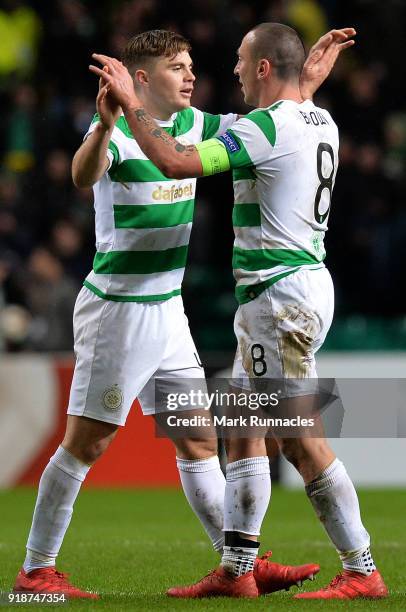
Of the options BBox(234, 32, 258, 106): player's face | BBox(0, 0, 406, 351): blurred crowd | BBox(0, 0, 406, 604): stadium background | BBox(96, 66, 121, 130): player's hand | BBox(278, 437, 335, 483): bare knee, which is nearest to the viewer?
BBox(96, 66, 121, 130): player's hand

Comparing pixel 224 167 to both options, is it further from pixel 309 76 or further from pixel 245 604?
pixel 245 604

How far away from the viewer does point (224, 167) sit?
5473 millimetres

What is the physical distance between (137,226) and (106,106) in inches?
24.1

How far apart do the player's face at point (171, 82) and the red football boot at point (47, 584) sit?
2047mm

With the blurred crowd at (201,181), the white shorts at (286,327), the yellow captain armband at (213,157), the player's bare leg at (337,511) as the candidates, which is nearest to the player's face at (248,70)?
the yellow captain armband at (213,157)

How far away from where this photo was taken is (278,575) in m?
5.86

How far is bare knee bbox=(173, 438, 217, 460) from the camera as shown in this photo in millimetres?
6094

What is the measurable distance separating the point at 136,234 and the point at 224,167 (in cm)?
62

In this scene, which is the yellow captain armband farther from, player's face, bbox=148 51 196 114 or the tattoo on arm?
player's face, bbox=148 51 196 114

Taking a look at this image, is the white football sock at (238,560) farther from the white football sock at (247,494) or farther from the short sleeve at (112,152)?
the short sleeve at (112,152)

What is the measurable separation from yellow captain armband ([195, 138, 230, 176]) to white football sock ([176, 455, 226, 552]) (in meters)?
1.39

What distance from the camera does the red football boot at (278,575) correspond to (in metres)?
5.80

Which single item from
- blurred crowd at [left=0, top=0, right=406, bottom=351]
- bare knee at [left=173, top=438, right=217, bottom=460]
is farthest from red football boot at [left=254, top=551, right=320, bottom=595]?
blurred crowd at [left=0, top=0, right=406, bottom=351]

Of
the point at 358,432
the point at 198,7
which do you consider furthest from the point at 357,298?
the point at 358,432
